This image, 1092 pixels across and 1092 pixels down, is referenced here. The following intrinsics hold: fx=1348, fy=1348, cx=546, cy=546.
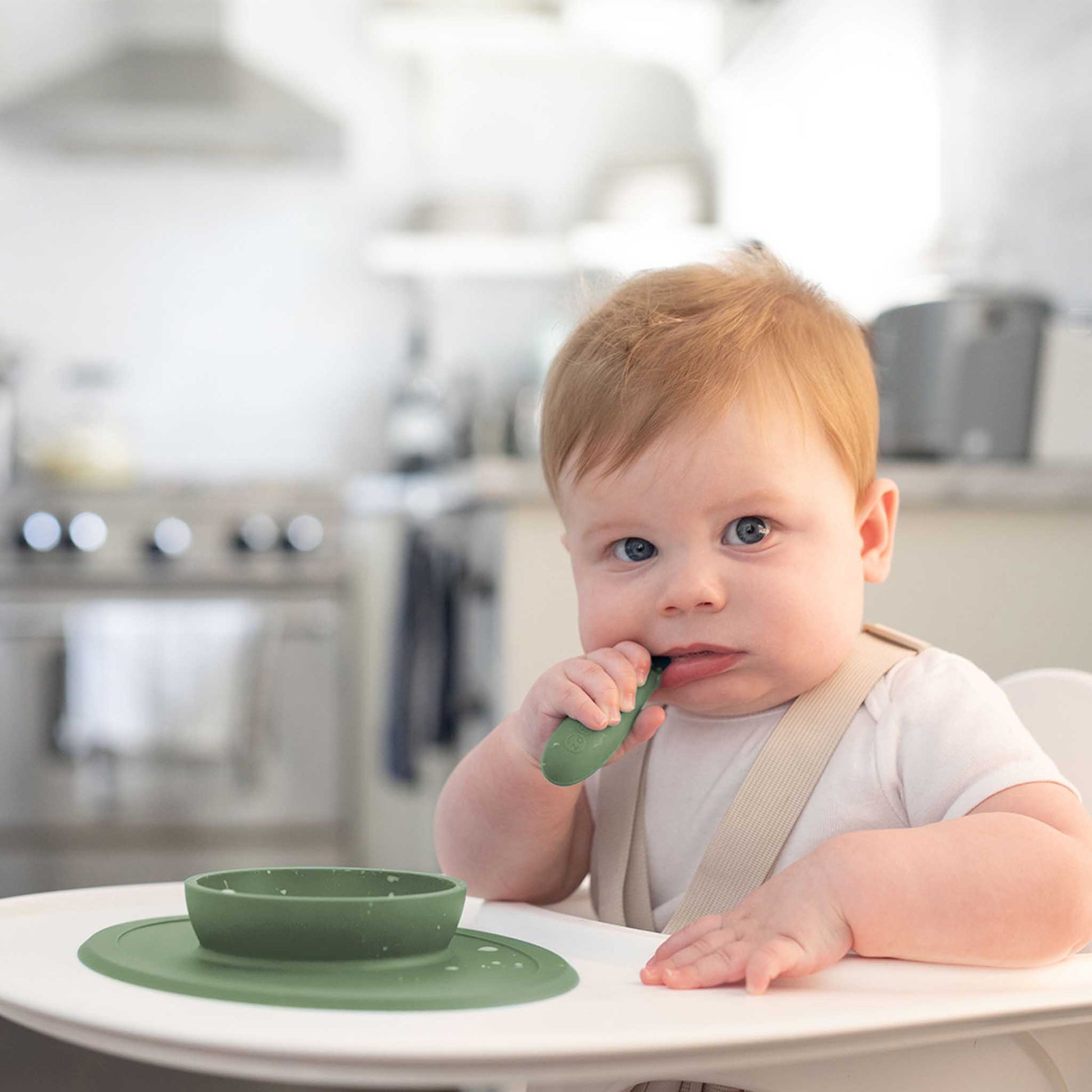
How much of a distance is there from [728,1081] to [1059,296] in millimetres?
1750

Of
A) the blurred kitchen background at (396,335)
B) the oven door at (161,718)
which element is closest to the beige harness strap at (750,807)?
the blurred kitchen background at (396,335)

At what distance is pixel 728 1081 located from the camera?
48 cm

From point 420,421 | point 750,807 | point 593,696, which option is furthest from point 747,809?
point 420,421

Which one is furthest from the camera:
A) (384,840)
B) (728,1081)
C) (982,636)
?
(384,840)

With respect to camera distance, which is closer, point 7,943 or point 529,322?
point 7,943

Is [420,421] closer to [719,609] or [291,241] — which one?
[291,241]

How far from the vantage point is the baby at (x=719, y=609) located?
0.70 m

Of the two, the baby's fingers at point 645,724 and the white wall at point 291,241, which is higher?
the white wall at point 291,241

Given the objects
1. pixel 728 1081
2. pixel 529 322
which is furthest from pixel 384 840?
pixel 728 1081

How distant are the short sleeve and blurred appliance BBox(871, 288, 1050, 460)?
104 cm

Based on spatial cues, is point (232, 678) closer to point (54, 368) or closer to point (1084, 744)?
point (54, 368)

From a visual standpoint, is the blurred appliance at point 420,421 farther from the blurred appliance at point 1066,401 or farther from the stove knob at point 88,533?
the blurred appliance at point 1066,401

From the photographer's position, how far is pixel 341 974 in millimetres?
495

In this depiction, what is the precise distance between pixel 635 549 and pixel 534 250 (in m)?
2.85
